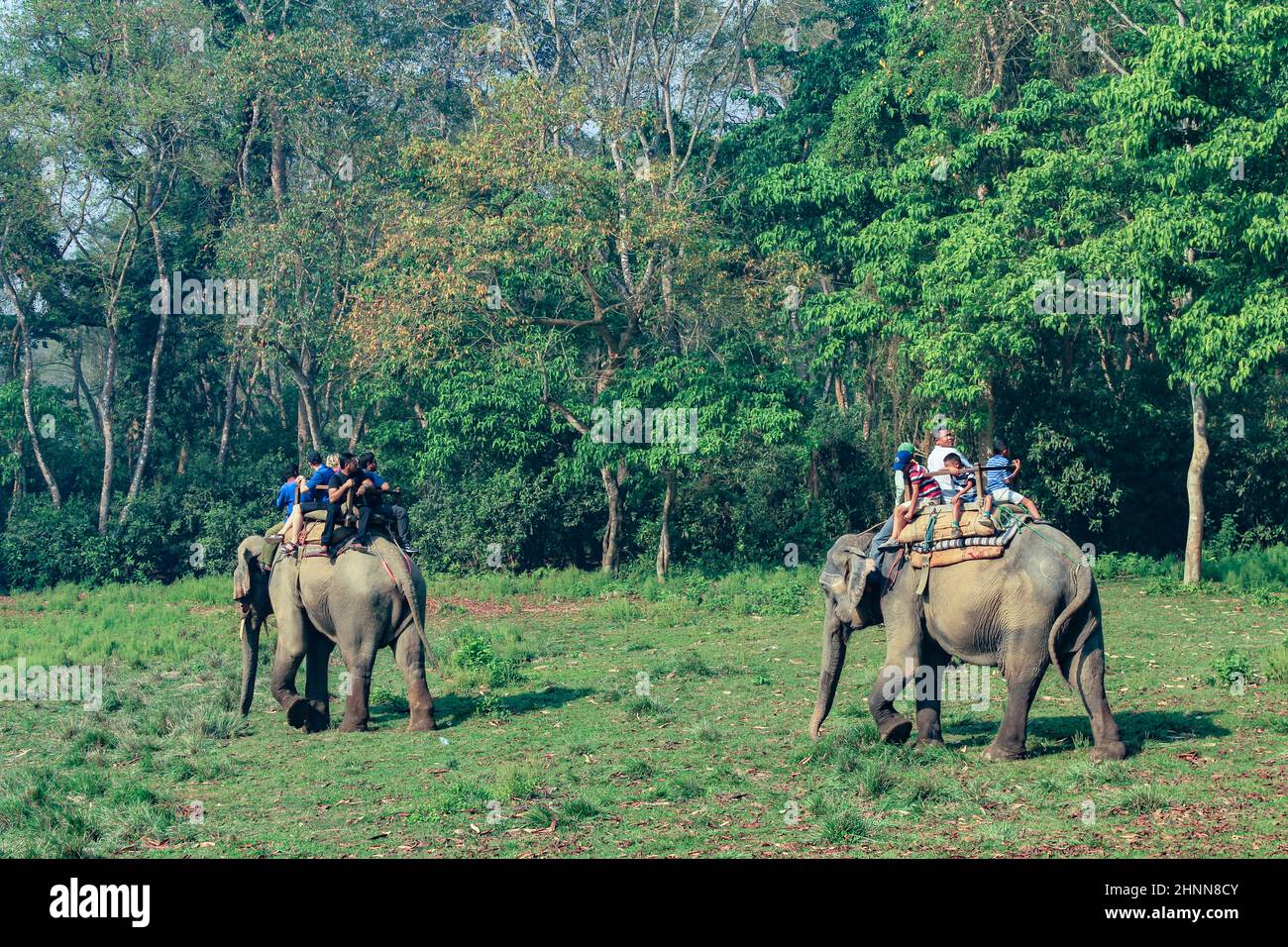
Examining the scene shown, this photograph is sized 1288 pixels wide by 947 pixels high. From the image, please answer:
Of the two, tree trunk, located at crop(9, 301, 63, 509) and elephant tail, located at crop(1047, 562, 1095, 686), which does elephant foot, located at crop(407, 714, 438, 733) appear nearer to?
elephant tail, located at crop(1047, 562, 1095, 686)

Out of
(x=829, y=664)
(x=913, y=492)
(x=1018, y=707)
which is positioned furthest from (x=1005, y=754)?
(x=913, y=492)

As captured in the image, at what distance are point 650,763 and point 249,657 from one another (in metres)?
5.47

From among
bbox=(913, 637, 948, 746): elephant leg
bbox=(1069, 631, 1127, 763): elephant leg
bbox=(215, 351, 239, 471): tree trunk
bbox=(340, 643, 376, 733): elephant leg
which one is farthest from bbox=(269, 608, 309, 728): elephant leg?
bbox=(215, 351, 239, 471): tree trunk

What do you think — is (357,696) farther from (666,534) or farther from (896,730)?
(666,534)

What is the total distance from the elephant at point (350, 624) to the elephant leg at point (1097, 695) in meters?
6.16

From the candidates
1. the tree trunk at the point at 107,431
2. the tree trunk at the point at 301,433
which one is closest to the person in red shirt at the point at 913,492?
the tree trunk at the point at 107,431

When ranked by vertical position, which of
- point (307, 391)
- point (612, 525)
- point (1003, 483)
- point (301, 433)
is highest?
point (307, 391)

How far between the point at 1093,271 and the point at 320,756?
49.1 feet

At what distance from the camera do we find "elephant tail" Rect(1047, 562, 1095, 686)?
11836 mm

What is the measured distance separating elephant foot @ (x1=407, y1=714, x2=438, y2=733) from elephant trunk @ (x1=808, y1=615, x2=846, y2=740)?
377 cm

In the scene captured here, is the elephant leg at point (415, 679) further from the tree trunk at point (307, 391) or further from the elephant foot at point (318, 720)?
the tree trunk at point (307, 391)

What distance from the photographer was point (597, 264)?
91.6ft

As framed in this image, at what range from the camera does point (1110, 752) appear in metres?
11.7

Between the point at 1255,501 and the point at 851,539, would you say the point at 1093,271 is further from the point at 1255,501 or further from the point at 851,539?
the point at 851,539
